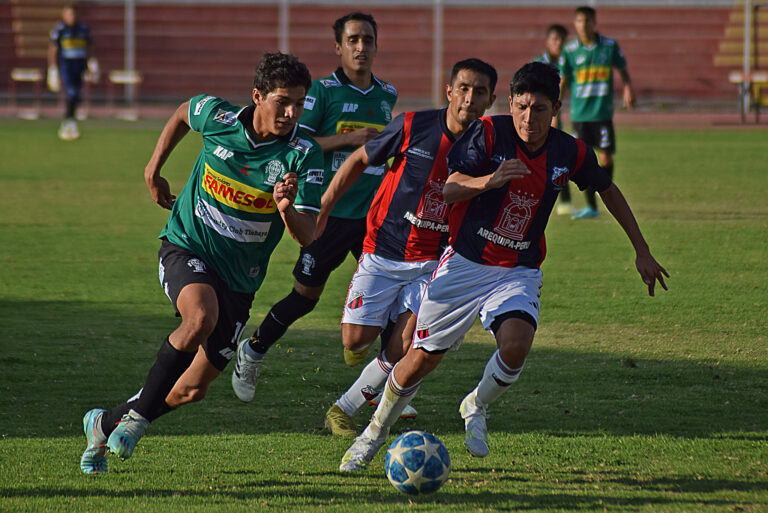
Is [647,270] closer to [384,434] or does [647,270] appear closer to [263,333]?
[384,434]

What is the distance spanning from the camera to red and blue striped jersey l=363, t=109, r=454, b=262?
5555 millimetres

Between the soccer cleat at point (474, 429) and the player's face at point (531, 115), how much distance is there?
1.29m

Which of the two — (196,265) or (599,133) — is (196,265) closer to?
(196,265)

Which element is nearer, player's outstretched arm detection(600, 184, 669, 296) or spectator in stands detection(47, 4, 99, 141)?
player's outstretched arm detection(600, 184, 669, 296)

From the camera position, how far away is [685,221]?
41.2ft

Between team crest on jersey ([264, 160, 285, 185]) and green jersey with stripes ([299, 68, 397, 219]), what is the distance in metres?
1.52

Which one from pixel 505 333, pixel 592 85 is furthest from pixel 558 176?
pixel 592 85

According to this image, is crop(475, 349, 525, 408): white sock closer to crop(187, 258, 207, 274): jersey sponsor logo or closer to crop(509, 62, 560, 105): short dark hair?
crop(509, 62, 560, 105): short dark hair

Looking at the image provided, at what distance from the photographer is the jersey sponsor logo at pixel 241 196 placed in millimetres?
5008

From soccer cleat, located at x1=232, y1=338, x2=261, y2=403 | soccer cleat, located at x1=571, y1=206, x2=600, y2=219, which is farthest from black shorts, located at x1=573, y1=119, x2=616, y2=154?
soccer cleat, located at x1=232, y1=338, x2=261, y2=403

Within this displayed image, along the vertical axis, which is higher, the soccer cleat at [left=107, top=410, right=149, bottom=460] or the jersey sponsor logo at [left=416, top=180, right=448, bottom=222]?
the jersey sponsor logo at [left=416, top=180, right=448, bottom=222]

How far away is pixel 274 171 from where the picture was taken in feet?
16.5

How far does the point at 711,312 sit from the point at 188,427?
14.8ft

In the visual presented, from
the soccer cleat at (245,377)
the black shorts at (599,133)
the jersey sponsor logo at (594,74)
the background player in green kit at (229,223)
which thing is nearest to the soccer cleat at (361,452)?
the background player in green kit at (229,223)
